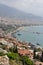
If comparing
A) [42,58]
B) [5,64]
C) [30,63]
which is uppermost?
[5,64]

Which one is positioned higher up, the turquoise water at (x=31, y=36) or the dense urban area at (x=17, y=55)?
the dense urban area at (x=17, y=55)

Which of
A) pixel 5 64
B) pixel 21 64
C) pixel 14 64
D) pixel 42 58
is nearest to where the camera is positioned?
pixel 5 64

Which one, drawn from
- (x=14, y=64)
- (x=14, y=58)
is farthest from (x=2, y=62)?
(x=14, y=58)

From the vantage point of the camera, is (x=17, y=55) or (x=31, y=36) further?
(x=31, y=36)

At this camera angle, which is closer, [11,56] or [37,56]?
[11,56]

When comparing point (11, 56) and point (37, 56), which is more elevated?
point (11, 56)

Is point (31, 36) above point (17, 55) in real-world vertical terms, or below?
below

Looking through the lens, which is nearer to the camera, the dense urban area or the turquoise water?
the dense urban area

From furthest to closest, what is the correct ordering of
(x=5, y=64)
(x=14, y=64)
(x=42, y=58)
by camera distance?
(x=42, y=58), (x=14, y=64), (x=5, y=64)

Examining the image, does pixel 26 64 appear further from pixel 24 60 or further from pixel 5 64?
pixel 5 64

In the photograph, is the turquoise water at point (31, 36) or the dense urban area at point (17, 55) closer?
the dense urban area at point (17, 55)

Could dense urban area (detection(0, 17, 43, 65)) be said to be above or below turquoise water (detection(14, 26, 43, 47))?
above
